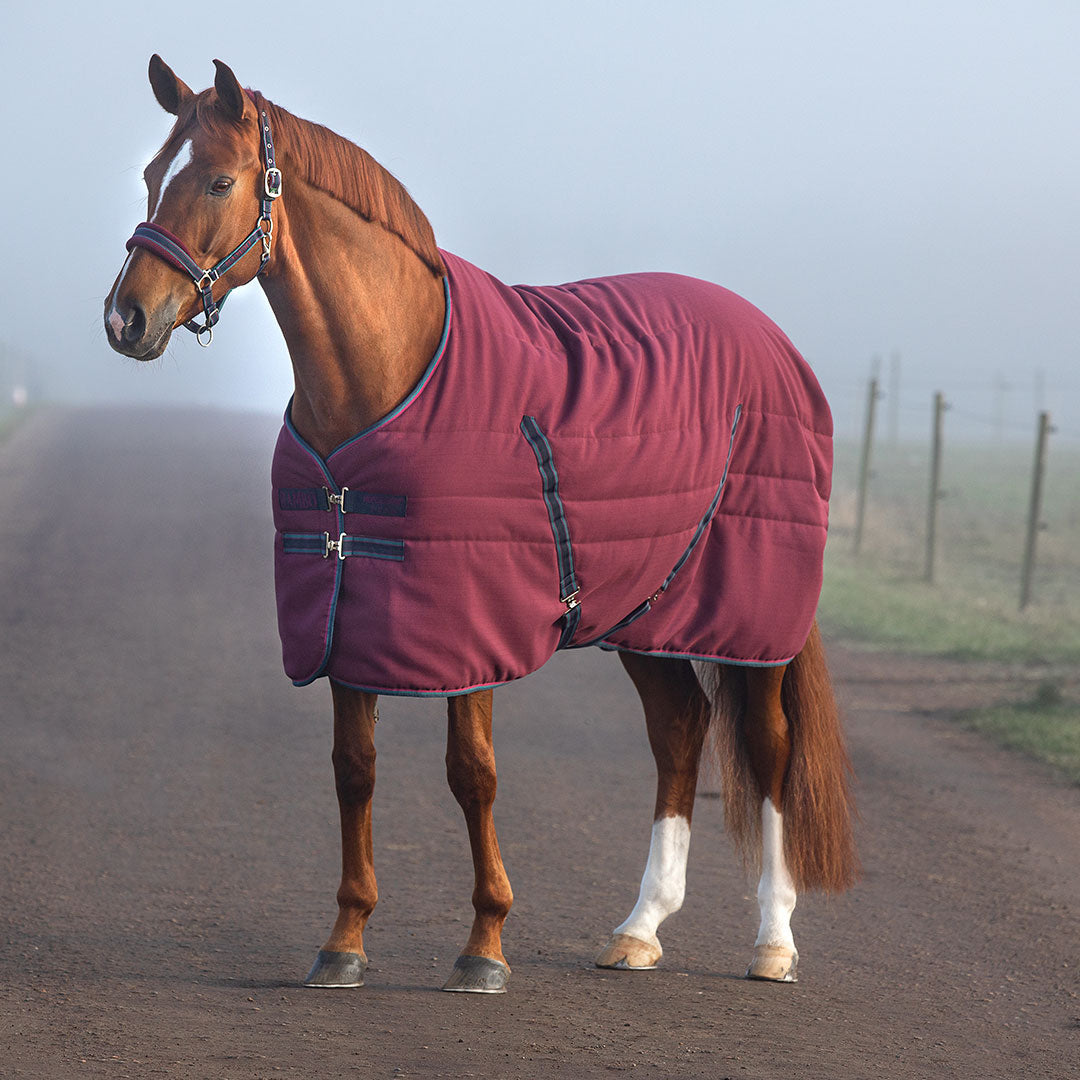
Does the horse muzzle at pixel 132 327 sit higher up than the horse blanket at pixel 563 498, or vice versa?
the horse muzzle at pixel 132 327

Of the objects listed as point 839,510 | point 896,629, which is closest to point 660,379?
point 896,629

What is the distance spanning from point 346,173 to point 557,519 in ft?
3.27

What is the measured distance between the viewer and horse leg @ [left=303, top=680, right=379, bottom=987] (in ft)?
11.3

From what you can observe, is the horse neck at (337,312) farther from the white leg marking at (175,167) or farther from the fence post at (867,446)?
the fence post at (867,446)

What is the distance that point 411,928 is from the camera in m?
4.07

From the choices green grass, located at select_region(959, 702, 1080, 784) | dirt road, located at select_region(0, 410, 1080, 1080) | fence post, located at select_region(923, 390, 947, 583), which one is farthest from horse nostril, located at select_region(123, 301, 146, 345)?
fence post, located at select_region(923, 390, 947, 583)

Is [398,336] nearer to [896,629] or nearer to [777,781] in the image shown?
[777,781]

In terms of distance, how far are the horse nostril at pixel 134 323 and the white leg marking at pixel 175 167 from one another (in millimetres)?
230

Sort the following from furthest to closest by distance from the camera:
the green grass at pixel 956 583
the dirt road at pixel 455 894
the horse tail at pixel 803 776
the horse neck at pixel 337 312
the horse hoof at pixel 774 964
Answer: the green grass at pixel 956 583, the horse tail at pixel 803 776, the horse hoof at pixel 774 964, the horse neck at pixel 337 312, the dirt road at pixel 455 894

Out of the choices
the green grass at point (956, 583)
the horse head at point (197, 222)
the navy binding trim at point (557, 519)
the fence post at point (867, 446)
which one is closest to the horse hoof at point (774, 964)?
the navy binding trim at point (557, 519)

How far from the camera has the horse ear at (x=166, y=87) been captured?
125 inches

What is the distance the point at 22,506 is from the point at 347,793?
40.1ft

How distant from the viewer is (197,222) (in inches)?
119

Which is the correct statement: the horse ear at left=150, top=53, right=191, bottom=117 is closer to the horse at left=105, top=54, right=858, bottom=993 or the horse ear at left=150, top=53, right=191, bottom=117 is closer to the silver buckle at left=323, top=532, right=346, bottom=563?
the horse at left=105, top=54, right=858, bottom=993
